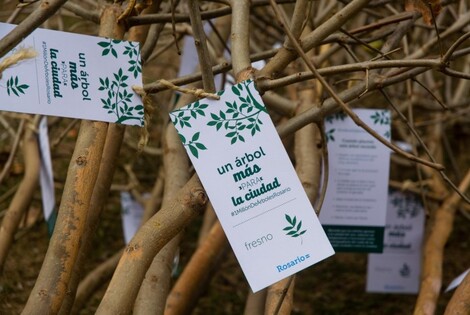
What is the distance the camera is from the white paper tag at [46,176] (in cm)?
200

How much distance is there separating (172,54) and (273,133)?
9.38ft

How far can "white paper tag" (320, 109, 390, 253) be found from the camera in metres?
1.98

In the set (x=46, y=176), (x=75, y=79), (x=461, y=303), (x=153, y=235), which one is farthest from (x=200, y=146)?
(x=46, y=176)

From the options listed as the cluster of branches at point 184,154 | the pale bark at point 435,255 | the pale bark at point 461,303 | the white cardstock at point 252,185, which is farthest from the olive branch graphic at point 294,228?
the pale bark at point 435,255

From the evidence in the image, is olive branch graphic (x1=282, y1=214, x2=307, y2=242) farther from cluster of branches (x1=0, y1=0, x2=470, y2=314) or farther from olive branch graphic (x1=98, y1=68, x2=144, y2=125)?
olive branch graphic (x1=98, y1=68, x2=144, y2=125)

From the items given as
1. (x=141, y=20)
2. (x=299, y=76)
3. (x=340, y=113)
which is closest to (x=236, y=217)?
(x=299, y=76)

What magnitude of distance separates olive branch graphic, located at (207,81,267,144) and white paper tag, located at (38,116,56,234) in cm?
92

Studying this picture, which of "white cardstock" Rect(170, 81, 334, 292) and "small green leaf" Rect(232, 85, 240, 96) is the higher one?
"small green leaf" Rect(232, 85, 240, 96)

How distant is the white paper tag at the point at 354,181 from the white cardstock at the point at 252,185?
0.81 metres

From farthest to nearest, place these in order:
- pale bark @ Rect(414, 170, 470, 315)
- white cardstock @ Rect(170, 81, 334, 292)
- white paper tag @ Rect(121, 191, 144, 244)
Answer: white paper tag @ Rect(121, 191, 144, 244) → pale bark @ Rect(414, 170, 470, 315) → white cardstock @ Rect(170, 81, 334, 292)

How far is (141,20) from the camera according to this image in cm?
149

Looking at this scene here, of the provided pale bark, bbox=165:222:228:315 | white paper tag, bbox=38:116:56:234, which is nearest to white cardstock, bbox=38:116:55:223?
white paper tag, bbox=38:116:56:234

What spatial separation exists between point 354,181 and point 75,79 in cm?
91

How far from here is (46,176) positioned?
2133mm
